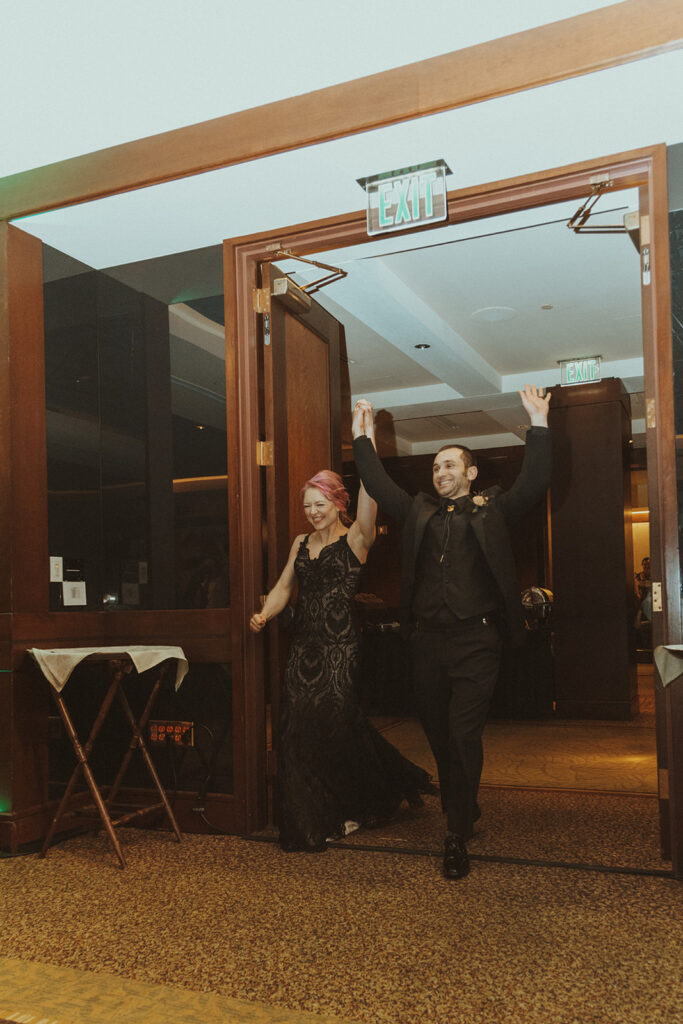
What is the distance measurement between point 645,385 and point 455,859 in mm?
1937

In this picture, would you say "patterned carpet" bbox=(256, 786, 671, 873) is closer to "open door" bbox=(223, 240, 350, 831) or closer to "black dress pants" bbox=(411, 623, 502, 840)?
"black dress pants" bbox=(411, 623, 502, 840)

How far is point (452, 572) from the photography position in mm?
3602

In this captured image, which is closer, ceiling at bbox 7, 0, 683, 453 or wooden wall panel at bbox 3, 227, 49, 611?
ceiling at bbox 7, 0, 683, 453

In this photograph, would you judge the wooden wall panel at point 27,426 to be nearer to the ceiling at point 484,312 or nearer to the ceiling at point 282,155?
the ceiling at point 282,155

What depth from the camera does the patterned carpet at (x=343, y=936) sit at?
2254 millimetres

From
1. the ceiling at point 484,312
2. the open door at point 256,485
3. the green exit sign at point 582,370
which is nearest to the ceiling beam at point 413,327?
the ceiling at point 484,312

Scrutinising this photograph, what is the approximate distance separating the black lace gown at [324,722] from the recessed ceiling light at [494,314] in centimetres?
350

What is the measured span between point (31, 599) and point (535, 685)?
4943 millimetres

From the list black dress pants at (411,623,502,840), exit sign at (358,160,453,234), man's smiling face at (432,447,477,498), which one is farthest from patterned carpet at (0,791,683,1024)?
exit sign at (358,160,453,234)

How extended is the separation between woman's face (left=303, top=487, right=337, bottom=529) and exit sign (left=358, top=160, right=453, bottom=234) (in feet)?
3.88

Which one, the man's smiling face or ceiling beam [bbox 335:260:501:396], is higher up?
ceiling beam [bbox 335:260:501:396]

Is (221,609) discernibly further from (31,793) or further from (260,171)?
(260,171)

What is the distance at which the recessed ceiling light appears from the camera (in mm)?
6777

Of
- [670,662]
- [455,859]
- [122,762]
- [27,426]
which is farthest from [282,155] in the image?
[455,859]
